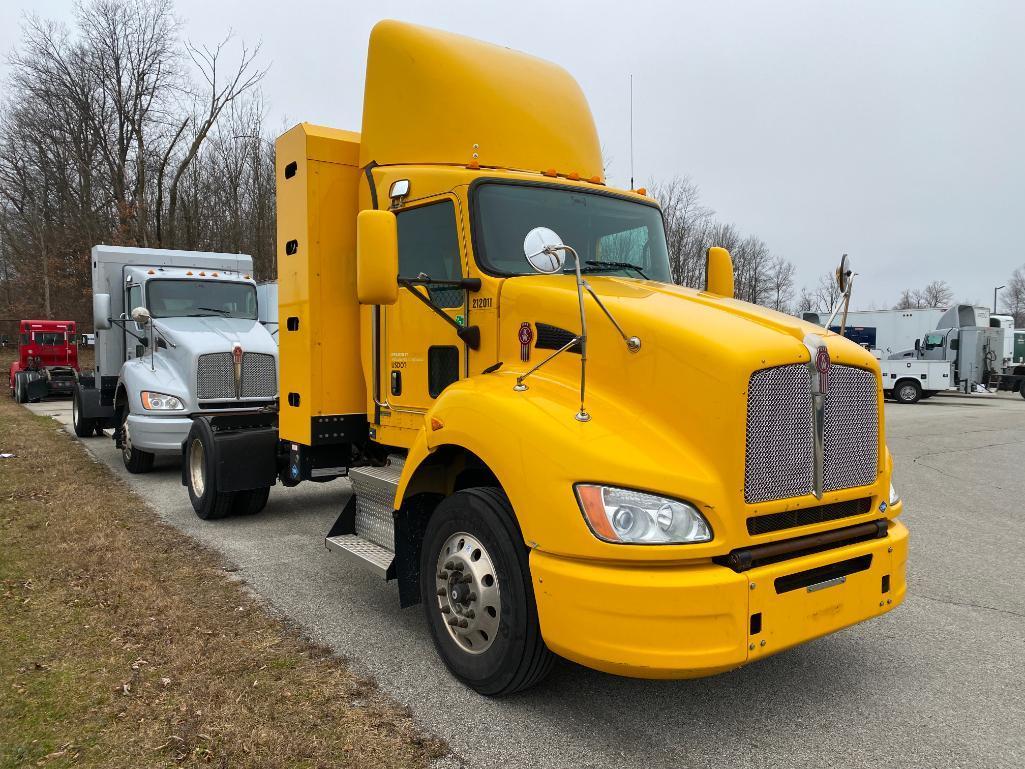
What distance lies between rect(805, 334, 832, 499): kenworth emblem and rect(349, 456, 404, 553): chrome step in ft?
7.59

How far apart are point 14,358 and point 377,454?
121 feet

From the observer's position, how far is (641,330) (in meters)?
3.28

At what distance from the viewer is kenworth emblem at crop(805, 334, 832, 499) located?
3.15 meters

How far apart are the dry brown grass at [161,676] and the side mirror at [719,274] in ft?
12.0

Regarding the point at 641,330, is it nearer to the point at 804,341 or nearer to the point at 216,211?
the point at 804,341

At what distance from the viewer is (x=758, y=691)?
364cm

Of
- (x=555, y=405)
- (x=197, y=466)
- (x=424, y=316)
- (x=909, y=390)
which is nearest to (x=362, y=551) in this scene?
(x=424, y=316)

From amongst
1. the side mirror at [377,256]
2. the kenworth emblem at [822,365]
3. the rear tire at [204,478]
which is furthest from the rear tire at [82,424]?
the kenworth emblem at [822,365]

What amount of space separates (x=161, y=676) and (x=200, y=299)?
8.42 metres

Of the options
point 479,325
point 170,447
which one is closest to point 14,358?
point 170,447

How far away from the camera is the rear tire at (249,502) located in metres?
7.38

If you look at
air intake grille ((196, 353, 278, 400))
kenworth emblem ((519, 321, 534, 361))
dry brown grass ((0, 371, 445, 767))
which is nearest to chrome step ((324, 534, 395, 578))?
dry brown grass ((0, 371, 445, 767))

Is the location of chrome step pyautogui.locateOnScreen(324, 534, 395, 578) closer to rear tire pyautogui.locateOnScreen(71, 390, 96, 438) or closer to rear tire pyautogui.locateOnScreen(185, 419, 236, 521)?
rear tire pyautogui.locateOnScreen(185, 419, 236, 521)

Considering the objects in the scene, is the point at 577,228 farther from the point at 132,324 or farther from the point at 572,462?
the point at 132,324
